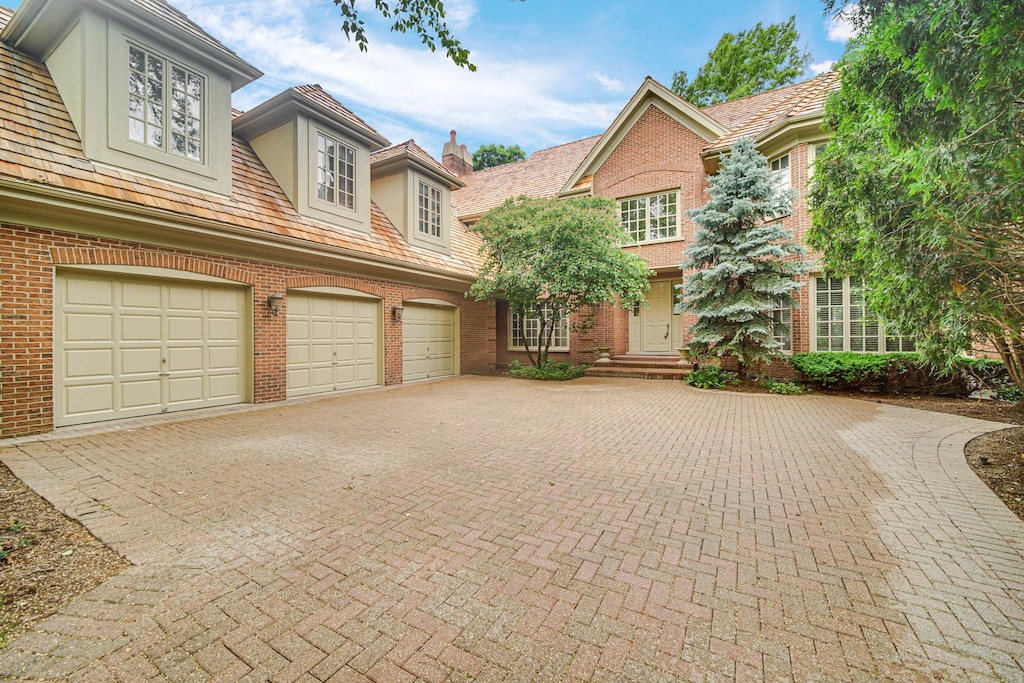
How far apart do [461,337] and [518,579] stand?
1127 cm

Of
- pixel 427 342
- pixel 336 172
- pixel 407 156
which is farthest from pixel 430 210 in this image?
pixel 427 342

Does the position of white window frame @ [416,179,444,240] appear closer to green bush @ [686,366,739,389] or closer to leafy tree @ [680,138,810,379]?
leafy tree @ [680,138,810,379]

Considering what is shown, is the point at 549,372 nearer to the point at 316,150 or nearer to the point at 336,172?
the point at 336,172

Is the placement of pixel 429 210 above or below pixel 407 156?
below

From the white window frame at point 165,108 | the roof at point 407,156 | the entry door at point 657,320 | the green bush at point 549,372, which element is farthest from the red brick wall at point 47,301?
the entry door at point 657,320

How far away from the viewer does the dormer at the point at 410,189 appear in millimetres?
11477

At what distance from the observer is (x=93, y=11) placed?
6223 mm

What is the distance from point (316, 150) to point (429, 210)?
359 centimetres

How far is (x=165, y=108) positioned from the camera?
23.2 ft

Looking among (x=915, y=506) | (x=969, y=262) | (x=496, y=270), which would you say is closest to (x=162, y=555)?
(x=915, y=506)

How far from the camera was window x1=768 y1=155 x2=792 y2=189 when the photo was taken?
11312 mm

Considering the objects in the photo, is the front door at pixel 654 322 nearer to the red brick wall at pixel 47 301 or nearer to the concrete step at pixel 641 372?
the concrete step at pixel 641 372

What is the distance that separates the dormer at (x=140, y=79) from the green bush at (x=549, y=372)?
840cm

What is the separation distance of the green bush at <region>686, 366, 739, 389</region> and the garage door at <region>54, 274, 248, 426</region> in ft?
33.0
